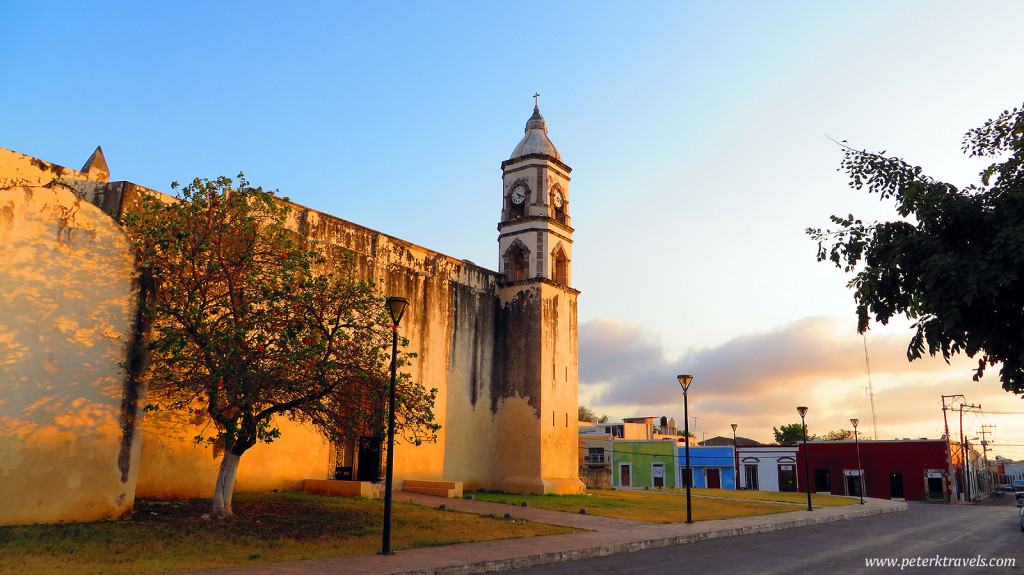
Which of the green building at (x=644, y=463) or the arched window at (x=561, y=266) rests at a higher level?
the arched window at (x=561, y=266)

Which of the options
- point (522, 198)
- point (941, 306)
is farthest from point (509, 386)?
point (941, 306)

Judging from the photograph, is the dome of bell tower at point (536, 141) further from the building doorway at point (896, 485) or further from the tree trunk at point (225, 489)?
the building doorway at point (896, 485)

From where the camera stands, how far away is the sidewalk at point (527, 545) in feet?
31.9

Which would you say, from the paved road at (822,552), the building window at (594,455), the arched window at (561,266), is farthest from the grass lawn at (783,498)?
the building window at (594,455)

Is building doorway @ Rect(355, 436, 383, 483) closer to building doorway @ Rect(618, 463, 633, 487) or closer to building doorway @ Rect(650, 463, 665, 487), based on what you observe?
building doorway @ Rect(650, 463, 665, 487)

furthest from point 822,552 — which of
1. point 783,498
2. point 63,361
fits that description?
point 783,498

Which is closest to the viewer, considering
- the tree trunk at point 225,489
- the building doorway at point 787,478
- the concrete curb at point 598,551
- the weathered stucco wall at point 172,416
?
the concrete curb at point 598,551

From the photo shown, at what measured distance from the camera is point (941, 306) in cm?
635

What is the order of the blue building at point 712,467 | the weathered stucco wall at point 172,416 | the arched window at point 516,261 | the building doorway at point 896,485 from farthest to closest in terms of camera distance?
1. the blue building at point 712,467
2. the building doorway at point 896,485
3. the arched window at point 516,261
4. the weathered stucco wall at point 172,416

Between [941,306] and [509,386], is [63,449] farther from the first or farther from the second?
[509,386]

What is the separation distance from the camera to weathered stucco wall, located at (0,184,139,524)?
40.2 ft

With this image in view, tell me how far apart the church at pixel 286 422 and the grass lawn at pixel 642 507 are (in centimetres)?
201

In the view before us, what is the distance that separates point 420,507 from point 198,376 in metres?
7.20

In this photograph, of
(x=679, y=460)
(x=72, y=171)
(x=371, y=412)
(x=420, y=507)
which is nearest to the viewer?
(x=371, y=412)
